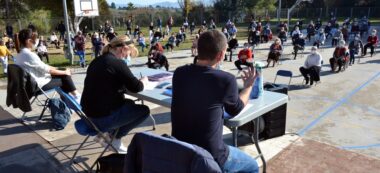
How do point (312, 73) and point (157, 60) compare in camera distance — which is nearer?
point (312, 73)

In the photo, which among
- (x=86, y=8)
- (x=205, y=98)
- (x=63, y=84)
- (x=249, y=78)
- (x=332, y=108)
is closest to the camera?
(x=205, y=98)

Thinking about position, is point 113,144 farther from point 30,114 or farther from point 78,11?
point 78,11

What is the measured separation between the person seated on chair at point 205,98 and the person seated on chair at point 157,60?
9.30 meters

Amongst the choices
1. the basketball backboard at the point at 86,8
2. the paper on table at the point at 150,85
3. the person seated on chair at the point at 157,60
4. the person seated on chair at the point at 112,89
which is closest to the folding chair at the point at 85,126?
the person seated on chair at the point at 112,89

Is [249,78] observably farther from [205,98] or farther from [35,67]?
[35,67]

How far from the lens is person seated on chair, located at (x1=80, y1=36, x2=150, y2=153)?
3732 millimetres

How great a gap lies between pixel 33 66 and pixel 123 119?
2.70 metres

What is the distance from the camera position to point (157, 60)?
1198 cm

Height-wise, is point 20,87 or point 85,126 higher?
point 20,87

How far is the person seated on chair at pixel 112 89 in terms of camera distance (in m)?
3.73

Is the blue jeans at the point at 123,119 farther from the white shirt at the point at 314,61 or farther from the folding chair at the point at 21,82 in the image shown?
the white shirt at the point at 314,61

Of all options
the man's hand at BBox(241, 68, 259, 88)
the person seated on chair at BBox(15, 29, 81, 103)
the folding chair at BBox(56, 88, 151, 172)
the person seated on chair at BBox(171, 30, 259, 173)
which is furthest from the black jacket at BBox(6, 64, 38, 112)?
the man's hand at BBox(241, 68, 259, 88)

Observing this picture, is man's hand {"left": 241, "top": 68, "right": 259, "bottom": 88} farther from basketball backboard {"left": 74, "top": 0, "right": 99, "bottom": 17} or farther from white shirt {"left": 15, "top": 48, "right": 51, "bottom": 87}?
basketball backboard {"left": 74, "top": 0, "right": 99, "bottom": 17}

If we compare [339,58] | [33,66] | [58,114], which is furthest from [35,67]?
[339,58]
